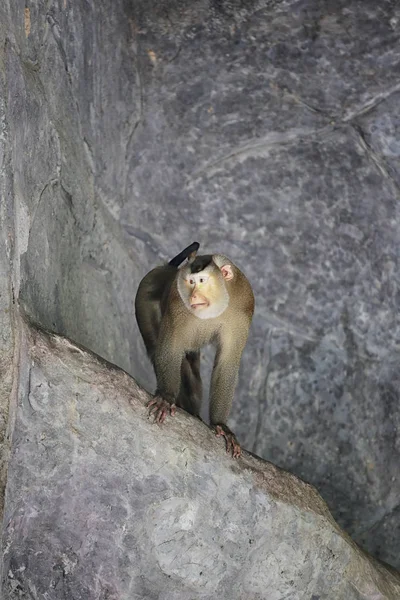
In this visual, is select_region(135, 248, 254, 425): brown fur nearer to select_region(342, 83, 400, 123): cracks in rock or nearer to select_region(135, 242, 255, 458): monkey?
select_region(135, 242, 255, 458): monkey

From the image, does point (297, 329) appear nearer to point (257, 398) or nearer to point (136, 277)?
point (257, 398)

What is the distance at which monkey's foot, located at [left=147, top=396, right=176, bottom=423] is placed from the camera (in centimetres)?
323

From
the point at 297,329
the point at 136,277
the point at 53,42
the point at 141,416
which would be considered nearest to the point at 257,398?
the point at 297,329

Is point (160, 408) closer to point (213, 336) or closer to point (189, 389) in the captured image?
point (213, 336)

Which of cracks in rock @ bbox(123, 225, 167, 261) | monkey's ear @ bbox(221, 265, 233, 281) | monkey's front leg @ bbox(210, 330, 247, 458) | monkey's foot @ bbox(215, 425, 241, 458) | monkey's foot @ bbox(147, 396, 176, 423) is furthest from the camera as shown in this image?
cracks in rock @ bbox(123, 225, 167, 261)

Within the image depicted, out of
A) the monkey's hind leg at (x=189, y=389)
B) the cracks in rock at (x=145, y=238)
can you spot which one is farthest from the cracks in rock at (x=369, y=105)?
the monkey's hind leg at (x=189, y=389)

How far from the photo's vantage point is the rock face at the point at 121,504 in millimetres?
3012

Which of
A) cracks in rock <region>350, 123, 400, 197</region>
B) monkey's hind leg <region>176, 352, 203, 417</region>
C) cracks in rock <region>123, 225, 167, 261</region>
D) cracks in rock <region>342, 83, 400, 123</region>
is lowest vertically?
monkey's hind leg <region>176, 352, 203, 417</region>

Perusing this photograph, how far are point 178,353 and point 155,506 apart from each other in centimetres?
83

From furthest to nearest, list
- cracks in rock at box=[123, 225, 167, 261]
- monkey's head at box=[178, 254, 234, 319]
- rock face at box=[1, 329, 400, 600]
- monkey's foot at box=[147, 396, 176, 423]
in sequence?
cracks in rock at box=[123, 225, 167, 261]
monkey's head at box=[178, 254, 234, 319]
monkey's foot at box=[147, 396, 176, 423]
rock face at box=[1, 329, 400, 600]

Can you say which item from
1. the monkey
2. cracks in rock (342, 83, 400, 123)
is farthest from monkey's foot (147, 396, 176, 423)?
cracks in rock (342, 83, 400, 123)

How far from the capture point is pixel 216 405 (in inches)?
152

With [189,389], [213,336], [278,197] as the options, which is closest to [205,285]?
[213,336]

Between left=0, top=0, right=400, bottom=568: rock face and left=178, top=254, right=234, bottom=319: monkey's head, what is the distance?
0.80 metres
